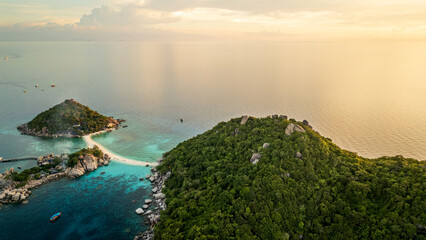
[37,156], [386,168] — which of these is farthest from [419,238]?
[37,156]

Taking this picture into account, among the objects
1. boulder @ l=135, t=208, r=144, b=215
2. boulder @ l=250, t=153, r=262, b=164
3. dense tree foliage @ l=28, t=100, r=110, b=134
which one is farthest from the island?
boulder @ l=250, t=153, r=262, b=164

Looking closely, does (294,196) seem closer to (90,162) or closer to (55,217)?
(55,217)

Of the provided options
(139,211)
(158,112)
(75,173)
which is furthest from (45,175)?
(158,112)

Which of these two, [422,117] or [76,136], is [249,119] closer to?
[76,136]

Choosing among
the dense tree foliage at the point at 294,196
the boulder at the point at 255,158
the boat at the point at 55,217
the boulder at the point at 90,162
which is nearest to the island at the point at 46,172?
the boulder at the point at 90,162

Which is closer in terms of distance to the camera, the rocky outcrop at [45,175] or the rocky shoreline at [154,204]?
the rocky shoreline at [154,204]

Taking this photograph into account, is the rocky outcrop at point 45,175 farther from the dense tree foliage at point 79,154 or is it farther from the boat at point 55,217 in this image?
the boat at point 55,217
